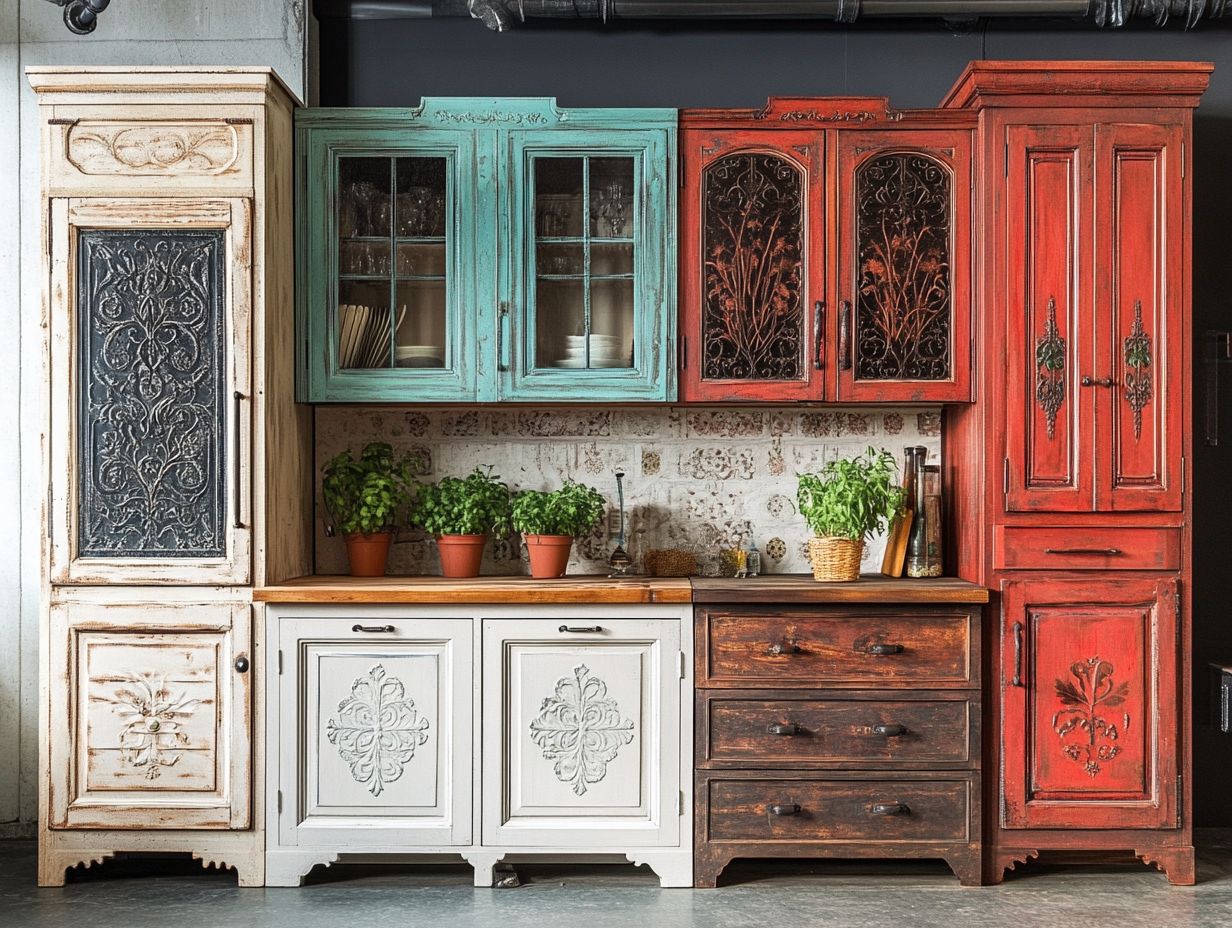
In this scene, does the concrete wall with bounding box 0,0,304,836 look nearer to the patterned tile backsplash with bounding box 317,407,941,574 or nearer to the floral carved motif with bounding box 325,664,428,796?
the patterned tile backsplash with bounding box 317,407,941,574

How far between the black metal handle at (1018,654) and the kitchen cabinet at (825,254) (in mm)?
778

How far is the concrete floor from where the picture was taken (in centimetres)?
309

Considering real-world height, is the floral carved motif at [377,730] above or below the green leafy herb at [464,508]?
below

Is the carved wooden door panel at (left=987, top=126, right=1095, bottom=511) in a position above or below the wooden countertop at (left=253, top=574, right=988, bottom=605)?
above

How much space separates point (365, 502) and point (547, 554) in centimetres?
66

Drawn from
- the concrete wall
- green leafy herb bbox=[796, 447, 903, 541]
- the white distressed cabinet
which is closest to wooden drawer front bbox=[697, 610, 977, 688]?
green leafy herb bbox=[796, 447, 903, 541]

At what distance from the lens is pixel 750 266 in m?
3.60

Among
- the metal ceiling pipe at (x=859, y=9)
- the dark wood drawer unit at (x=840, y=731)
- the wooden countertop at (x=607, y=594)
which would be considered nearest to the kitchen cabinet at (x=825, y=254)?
the metal ceiling pipe at (x=859, y=9)

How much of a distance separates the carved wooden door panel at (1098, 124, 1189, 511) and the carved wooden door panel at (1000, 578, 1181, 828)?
1.40 feet

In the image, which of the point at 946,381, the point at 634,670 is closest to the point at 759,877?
the point at 634,670

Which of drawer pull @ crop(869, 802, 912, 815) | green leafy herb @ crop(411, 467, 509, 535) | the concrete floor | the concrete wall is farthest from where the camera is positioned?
the concrete wall

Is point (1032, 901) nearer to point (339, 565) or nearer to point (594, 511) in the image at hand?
point (594, 511)

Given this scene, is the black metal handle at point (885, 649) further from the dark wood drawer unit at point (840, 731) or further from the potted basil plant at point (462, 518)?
the potted basil plant at point (462, 518)

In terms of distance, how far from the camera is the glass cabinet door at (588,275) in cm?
361
